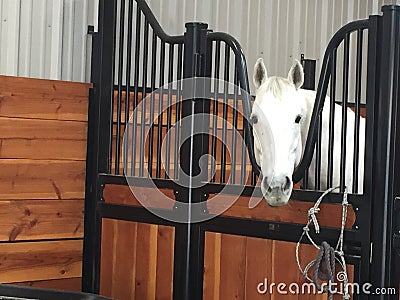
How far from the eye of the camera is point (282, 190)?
2498 mm

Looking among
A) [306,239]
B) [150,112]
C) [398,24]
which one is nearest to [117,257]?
[150,112]

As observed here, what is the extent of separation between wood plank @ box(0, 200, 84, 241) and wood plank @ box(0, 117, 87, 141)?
276 mm

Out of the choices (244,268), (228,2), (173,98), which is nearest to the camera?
(244,268)

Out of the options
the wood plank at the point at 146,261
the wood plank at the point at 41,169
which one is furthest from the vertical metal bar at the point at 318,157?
the wood plank at the point at 41,169

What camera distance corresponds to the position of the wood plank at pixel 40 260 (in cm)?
335

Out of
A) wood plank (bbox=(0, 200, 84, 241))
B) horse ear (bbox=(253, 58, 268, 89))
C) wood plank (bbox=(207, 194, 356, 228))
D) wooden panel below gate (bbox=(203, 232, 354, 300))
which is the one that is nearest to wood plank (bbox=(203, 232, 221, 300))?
wooden panel below gate (bbox=(203, 232, 354, 300))

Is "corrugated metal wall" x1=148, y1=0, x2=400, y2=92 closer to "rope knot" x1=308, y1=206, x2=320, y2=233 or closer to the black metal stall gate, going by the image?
the black metal stall gate

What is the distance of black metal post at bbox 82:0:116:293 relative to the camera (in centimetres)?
351

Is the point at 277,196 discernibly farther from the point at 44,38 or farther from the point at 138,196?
the point at 44,38

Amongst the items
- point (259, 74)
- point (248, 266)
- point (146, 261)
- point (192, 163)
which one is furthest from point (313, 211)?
point (146, 261)

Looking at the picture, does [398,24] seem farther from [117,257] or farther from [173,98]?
[117,257]

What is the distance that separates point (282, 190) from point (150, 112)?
3.18 ft

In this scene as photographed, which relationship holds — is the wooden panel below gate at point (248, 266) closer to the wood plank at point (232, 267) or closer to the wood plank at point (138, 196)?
the wood plank at point (232, 267)

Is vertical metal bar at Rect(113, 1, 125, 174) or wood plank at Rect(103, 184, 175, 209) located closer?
wood plank at Rect(103, 184, 175, 209)
